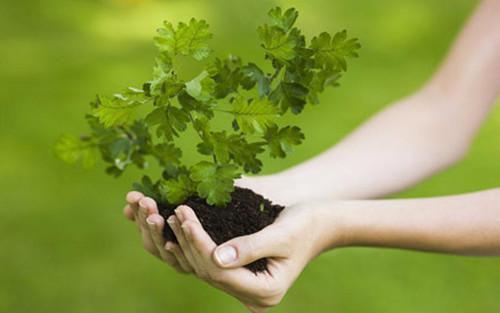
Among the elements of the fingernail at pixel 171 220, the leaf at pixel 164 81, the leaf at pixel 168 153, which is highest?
the leaf at pixel 168 153

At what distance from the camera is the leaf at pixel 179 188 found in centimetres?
210

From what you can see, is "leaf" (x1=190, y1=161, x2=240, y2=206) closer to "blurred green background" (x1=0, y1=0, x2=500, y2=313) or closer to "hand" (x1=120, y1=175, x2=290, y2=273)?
"hand" (x1=120, y1=175, x2=290, y2=273)

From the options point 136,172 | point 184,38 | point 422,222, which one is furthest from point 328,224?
point 136,172

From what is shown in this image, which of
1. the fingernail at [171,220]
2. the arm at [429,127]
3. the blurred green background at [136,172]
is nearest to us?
the fingernail at [171,220]

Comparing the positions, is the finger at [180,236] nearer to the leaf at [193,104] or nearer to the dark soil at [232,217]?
the dark soil at [232,217]

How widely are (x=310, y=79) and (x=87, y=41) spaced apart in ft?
12.9

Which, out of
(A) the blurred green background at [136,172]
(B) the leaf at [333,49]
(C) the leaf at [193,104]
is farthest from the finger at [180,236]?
(A) the blurred green background at [136,172]

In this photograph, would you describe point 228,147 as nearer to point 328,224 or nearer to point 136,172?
point 328,224

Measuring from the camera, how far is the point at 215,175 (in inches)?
80.0

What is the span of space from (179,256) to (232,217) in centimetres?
15

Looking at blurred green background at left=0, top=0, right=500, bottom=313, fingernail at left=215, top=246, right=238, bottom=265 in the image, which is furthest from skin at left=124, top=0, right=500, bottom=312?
blurred green background at left=0, top=0, right=500, bottom=313

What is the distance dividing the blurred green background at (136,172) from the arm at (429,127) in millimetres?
1175

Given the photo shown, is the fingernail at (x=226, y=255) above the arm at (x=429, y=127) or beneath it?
beneath

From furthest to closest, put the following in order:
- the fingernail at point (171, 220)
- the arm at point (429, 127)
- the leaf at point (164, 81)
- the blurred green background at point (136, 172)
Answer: the blurred green background at point (136, 172)
the arm at point (429, 127)
the fingernail at point (171, 220)
the leaf at point (164, 81)
